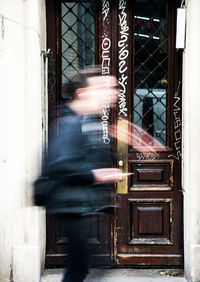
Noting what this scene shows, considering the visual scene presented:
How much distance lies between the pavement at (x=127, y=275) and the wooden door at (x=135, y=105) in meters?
0.10

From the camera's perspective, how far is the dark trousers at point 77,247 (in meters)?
3.10

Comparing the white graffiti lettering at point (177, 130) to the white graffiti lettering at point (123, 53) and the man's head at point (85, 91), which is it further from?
the man's head at point (85, 91)

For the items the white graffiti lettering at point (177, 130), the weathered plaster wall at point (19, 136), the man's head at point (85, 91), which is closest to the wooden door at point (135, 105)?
the white graffiti lettering at point (177, 130)

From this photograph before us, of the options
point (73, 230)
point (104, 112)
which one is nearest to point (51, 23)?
point (104, 112)

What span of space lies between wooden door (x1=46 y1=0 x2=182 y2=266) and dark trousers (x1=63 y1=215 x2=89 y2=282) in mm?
1710

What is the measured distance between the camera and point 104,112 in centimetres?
488

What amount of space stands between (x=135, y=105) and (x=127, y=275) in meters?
1.91

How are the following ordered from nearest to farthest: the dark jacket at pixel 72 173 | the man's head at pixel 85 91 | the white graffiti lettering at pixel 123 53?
→ the dark jacket at pixel 72 173
the man's head at pixel 85 91
the white graffiti lettering at pixel 123 53

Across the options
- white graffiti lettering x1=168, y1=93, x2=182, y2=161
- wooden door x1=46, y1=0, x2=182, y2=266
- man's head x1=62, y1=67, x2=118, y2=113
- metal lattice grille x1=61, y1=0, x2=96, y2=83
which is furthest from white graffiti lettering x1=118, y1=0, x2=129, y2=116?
man's head x1=62, y1=67, x2=118, y2=113

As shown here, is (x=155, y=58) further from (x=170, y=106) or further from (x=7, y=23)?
(x=7, y=23)

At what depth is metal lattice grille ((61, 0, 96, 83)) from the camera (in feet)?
16.0

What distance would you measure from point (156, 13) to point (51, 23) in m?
1.21

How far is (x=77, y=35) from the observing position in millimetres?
4875

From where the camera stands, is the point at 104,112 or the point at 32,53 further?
the point at 104,112
